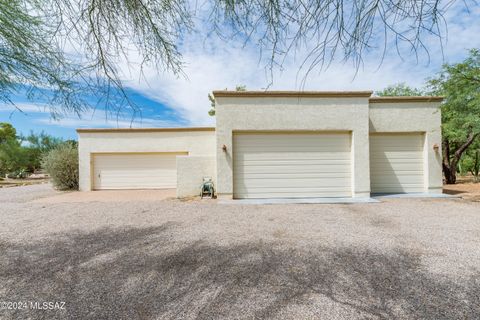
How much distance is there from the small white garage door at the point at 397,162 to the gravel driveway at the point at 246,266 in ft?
11.0

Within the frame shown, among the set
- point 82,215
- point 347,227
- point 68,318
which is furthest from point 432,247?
point 82,215

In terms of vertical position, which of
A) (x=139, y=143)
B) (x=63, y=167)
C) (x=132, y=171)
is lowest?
(x=132, y=171)

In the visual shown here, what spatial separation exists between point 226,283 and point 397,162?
975cm

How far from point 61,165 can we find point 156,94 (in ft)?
43.7

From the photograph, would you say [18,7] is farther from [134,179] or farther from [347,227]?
[134,179]

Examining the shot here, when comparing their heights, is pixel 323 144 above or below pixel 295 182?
above

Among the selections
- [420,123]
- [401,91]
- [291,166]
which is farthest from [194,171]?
[401,91]

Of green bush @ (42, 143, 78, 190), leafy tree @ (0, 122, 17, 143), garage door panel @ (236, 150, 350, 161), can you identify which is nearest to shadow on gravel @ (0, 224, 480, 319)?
garage door panel @ (236, 150, 350, 161)

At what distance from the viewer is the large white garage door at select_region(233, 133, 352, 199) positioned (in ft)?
28.9

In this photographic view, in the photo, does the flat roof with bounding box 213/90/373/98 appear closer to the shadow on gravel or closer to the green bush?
the shadow on gravel

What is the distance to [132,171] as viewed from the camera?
1255 centimetres

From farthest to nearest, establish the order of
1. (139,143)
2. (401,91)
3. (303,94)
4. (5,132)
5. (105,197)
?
1. (5,132)
2. (401,91)
3. (139,143)
4. (105,197)
5. (303,94)

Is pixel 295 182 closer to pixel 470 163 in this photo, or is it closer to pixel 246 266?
pixel 246 266

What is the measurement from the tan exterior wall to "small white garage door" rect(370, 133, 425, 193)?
0.24 m
